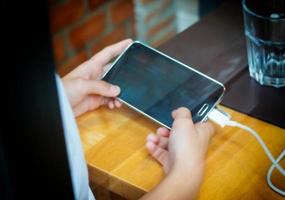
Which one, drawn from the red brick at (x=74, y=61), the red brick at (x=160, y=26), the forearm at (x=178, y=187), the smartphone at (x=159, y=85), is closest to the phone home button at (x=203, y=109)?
the smartphone at (x=159, y=85)

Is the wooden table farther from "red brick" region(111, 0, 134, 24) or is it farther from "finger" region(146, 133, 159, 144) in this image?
"red brick" region(111, 0, 134, 24)

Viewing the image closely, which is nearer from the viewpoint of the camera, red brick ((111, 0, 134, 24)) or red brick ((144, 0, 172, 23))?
red brick ((111, 0, 134, 24))

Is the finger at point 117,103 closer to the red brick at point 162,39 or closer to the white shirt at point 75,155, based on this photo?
the white shirt at point 75,155

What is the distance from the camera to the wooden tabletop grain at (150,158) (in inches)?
24.8

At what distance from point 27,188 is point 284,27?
0.56 metres

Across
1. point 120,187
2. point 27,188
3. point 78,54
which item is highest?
point 27,188

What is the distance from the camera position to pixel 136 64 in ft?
2.52

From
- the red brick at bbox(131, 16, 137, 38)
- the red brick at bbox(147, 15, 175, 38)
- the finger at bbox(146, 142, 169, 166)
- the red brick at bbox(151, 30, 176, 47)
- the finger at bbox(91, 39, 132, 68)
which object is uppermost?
the finger at bbox(91, 39, 132, 68)

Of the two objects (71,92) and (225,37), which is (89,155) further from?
(225,37)

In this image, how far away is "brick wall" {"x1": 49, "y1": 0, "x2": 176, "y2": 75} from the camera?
1.27 meters

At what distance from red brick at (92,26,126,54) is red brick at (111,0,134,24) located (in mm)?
25

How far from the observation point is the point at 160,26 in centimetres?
150

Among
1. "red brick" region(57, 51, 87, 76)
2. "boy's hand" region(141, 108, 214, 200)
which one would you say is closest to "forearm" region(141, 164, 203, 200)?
"boy's hand" region(141, 108, 214, 200)

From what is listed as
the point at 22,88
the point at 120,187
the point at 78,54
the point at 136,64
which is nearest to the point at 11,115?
the point at 22,88
